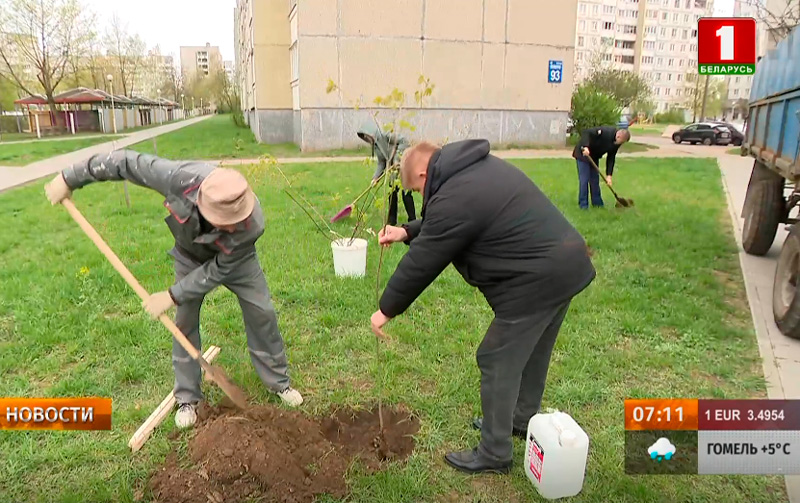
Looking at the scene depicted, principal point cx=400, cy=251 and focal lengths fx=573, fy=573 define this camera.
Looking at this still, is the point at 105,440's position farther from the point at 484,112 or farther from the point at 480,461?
the point at 484,112

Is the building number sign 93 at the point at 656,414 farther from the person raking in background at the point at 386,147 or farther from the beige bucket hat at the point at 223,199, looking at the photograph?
the person raking in background at the point at 386,147

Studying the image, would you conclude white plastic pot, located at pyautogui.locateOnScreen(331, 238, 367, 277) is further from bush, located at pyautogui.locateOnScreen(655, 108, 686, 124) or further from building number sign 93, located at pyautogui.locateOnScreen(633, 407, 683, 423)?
bush, located at pyautogui.locateOnScreen(655, 108, 686, 124)

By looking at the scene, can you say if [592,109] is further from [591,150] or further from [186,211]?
[186,211]

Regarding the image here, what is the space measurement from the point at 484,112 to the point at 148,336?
16.2m

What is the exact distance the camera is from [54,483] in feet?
8.81

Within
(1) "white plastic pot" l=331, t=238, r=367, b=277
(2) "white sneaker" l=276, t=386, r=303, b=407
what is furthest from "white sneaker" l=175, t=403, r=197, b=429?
(1) "white plastic pot" l=331, t=238, r=367, b=277

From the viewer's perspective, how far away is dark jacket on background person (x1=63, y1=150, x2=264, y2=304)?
2682 millimetres

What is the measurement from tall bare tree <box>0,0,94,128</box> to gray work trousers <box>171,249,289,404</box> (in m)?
34.7

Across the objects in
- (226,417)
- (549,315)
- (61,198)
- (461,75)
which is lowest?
(226,417)

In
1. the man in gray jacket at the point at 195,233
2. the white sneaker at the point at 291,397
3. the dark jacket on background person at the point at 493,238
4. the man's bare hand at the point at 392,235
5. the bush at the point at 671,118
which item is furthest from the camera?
the bush at the point at 671,118

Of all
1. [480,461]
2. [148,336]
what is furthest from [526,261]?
[148,336]

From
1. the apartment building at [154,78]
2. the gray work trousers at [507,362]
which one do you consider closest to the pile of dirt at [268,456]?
the gray work trousers at [507,362]

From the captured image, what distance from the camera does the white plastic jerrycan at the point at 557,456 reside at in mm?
2500

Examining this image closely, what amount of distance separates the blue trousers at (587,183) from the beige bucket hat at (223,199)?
6784mm
